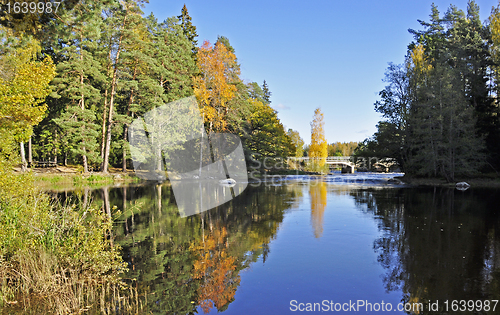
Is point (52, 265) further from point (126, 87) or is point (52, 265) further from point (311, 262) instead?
point (126, 87)

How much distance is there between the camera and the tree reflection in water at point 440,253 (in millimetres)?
6018

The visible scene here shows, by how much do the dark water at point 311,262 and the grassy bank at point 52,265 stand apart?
0.83 metres

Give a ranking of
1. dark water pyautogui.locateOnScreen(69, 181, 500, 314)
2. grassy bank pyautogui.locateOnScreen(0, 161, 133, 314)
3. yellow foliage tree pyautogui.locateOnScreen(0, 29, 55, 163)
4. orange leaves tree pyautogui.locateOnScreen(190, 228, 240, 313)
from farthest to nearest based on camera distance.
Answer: yellow foliage tree pyautogui.locateOnScreen(0, 29, 55, 163), orange leaves tree pyautogui.locateOnScreen(190, 228, 240, 313), dark water pyautogui.locateOnScreen(69, 181, 500, 314), grassy bank pyautogui.locateOnScreen(0, 161, 133, 314)

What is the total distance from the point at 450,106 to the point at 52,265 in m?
34.6

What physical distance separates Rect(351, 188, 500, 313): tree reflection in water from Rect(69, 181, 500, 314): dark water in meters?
0.03

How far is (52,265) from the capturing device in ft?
19.2

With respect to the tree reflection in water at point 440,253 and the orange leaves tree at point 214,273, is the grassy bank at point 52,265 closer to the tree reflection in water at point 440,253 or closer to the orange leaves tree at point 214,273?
the orange leaves tree at point 214,273

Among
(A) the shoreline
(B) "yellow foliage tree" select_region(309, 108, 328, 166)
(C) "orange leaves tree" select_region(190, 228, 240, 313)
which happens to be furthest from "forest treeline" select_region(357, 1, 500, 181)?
(C) "orange leaves tree" select_region(190, 228, 240, 313)

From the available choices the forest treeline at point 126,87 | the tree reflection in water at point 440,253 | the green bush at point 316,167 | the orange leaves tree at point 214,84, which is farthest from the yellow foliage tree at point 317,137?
the tree reflection in water at point 440,253

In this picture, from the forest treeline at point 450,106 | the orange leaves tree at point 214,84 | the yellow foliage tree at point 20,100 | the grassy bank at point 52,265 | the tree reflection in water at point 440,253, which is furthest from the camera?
the orange leaves tree at point 214,84

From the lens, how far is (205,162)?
39.5 m

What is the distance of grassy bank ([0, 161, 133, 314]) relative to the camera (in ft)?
17.2

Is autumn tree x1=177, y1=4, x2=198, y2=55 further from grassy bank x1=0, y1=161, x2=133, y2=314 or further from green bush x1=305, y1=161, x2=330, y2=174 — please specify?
grassy bank x1=0, y1=161, x2=133, y2=314

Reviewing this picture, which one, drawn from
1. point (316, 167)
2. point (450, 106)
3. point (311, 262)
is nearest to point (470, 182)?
point (450, 106)
